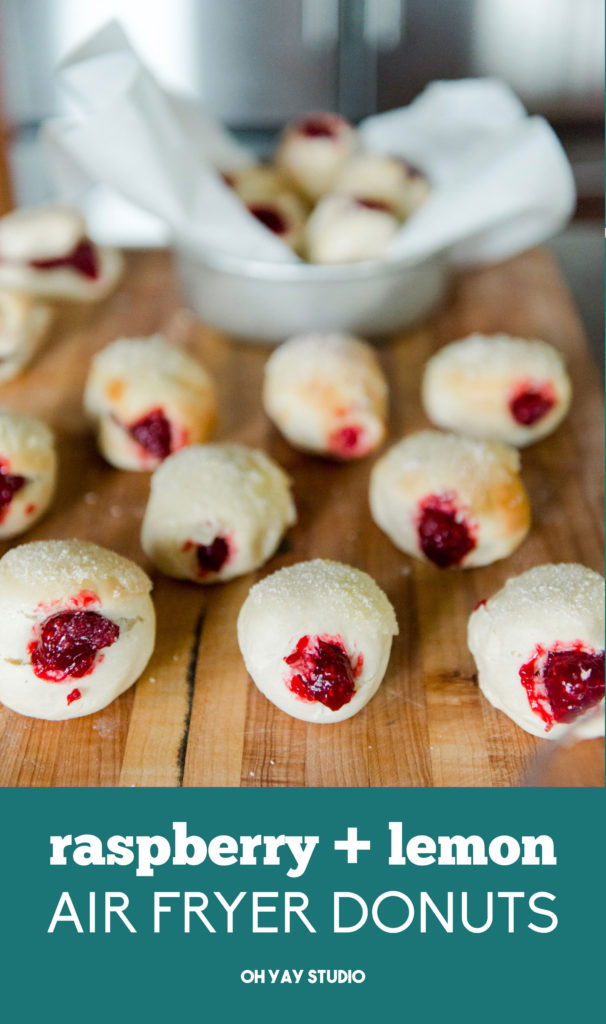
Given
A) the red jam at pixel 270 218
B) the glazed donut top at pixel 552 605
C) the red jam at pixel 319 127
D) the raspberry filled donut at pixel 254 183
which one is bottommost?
the glazed donut top at pixel 552 605

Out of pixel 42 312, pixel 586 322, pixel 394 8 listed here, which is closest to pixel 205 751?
pixel 42 312

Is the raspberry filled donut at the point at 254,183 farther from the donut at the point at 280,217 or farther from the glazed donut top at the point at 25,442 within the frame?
the glazed donut top at the point at 25,442

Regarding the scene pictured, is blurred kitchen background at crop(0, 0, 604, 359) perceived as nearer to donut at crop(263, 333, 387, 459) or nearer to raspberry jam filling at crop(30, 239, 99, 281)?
raspberry jam filling at crop(30, 239, 99, 281)

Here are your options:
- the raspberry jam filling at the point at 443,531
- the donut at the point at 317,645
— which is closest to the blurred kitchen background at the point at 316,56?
the raspberry jam filling at the point at 443,531

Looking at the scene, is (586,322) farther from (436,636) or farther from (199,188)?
(436,636)

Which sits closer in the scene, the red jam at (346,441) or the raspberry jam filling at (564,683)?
the raspberry jam filling at (564,683)

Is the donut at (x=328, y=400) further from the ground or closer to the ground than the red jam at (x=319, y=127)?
closer to the ground

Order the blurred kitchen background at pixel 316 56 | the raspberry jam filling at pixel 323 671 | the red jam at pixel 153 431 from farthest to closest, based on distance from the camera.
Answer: the blurred kitchen background at pixel 316 56 < the red jam at pixel 153 431 < the raspberry jam filling at pixel 323 671

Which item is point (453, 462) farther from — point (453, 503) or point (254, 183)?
point (254, 183)

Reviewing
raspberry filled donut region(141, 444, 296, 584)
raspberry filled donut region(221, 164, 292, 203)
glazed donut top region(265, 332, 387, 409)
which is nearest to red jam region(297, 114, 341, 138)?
raspberry filled donut region(221, 164, 292, 203)
